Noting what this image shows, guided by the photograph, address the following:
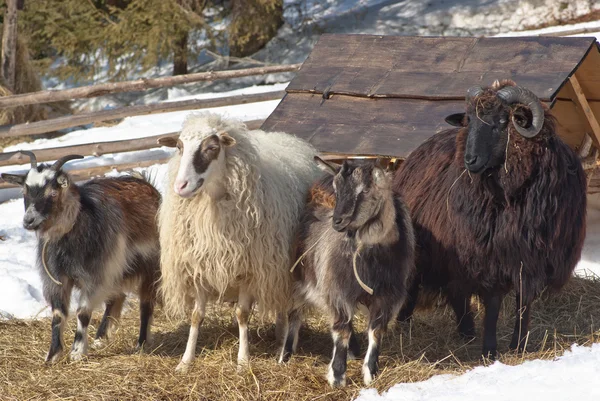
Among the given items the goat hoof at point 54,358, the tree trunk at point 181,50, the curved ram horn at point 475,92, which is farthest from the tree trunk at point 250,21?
the goat hoof at point 54,358

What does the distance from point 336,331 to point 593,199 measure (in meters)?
4.59

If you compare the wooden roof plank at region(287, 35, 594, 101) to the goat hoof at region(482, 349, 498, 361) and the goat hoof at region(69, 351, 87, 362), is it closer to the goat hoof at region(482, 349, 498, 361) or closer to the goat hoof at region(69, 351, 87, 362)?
the goat hoof at region(482, 349, 498, 361)

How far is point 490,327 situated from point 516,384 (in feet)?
4.15

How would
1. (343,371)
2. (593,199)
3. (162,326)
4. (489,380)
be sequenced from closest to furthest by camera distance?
(489,380) → (343,371) → (162,326) → (593,199)

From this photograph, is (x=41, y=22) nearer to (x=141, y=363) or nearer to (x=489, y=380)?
(x=141, y=363)

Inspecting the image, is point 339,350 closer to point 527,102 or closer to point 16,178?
point 527,102

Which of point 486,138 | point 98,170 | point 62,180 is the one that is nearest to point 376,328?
point 486,138

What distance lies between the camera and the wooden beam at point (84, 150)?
39.3ft

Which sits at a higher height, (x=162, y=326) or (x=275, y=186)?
(x=275, y=186)

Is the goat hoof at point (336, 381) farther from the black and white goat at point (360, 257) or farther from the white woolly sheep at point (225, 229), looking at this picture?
→ the white woolly sheep at point (225, 229)

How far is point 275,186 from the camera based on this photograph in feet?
21.6

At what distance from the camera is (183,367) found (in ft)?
20.7

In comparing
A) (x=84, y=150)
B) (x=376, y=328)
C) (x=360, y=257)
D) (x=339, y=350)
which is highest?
(x=360, y=257)

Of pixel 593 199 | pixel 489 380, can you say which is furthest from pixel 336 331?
pixel 593 199
